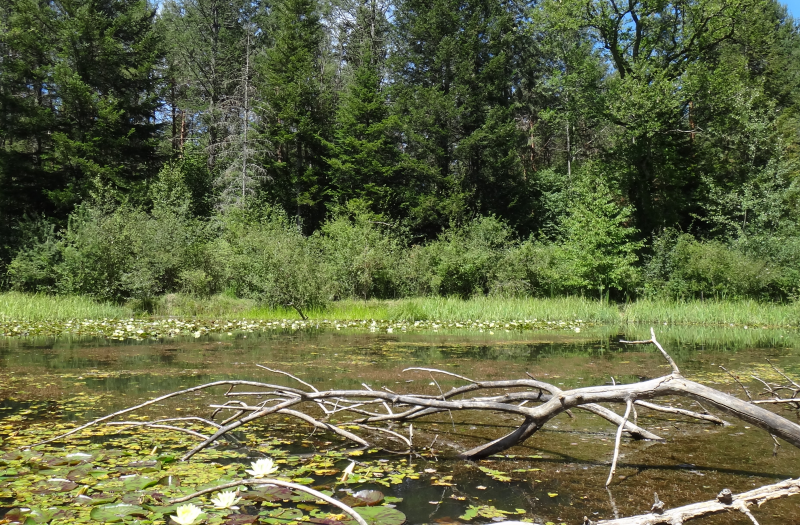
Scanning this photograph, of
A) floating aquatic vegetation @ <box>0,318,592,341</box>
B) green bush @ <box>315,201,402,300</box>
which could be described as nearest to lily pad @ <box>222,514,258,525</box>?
floating aquatic vegetation @ <box>0,318,592,341</box>

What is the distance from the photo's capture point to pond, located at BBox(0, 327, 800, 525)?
2834 millimetres

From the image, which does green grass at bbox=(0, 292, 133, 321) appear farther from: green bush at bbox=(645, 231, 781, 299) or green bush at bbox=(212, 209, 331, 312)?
green bush at bbox=(645, 231, 781, 299)

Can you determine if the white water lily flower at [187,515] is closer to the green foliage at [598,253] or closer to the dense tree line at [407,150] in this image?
the dense tree line at [407,150]

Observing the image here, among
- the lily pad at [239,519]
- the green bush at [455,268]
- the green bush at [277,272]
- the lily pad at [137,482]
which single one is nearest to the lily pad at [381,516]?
the lily pad at [239,519]

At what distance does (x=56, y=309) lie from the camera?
47.0 feet

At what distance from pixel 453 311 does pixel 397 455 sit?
39.4ft

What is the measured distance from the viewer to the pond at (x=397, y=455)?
2.83 metres

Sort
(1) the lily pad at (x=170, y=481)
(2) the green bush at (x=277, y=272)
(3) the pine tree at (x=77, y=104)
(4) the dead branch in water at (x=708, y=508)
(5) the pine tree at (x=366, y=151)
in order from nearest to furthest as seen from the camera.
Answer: (4) the dead branch in water at (x=708, y=508) → (1) the lily pad at (x=170, y=481) → (2) the green bush at (x=277, y=272) → (3) the pine tree at (x=77, y=104) → (5) the pine tree at (x=366, y=151)

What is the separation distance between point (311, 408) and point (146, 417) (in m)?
1.39

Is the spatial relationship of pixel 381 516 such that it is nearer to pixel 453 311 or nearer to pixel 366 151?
pixel 453 311

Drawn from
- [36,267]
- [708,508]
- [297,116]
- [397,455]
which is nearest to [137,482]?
[397,455]

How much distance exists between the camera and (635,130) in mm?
23047

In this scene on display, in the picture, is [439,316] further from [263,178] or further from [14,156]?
[14,156]

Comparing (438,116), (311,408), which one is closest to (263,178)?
(438,116)
